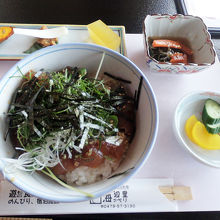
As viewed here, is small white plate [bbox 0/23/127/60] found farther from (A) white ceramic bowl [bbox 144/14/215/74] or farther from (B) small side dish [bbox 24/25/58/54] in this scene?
(A) white ceramic bowl [bbox 144/14/215/74]

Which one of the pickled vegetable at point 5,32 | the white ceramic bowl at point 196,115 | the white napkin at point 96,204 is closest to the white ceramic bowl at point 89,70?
the white napkin at point 96,204

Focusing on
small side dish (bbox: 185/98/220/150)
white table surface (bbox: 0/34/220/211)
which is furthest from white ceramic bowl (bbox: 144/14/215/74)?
small side dish (bbox: 185/98/220/150)

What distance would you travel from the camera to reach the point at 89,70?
115 centimetres

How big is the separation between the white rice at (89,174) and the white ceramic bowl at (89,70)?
6 cm

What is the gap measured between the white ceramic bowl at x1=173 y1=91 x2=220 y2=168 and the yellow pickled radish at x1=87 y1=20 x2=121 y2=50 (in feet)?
1.89

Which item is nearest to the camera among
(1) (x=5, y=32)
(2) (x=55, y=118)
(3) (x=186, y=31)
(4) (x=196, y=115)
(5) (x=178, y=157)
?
(2) (x=55, y=118)

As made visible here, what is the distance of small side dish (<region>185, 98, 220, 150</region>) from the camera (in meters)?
1.12

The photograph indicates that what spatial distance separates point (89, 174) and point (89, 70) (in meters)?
0.54

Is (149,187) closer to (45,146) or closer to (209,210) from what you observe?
(209,210)

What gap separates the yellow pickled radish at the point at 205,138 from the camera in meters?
1.12

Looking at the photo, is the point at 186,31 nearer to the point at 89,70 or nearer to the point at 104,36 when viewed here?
the point at 104,36

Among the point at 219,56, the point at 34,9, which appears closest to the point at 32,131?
the point at 34,9

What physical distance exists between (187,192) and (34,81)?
875 millimetres

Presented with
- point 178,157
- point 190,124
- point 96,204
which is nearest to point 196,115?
point 190,124
